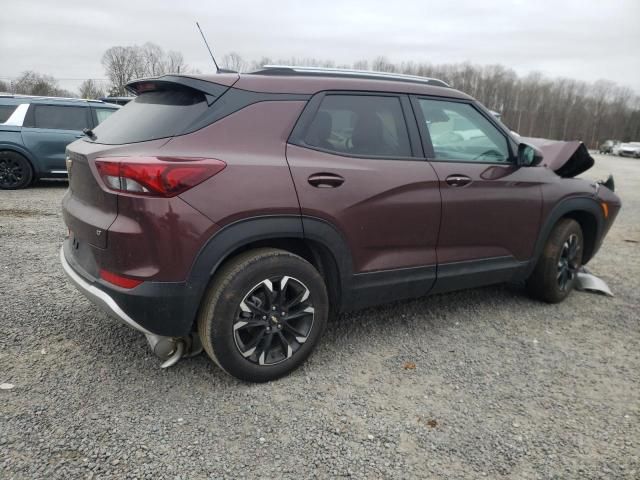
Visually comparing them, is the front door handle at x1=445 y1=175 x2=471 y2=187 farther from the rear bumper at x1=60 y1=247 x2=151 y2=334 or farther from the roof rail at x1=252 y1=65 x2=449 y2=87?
the rear bumper at x1=60 y1=247 x2=151 y2=334

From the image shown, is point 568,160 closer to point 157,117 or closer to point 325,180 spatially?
point 325,180

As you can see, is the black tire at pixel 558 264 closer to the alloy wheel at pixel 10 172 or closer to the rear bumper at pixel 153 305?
the rear bumper at pixel 153 305

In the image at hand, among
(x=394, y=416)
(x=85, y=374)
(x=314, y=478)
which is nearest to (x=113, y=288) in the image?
(x=85, y=374)

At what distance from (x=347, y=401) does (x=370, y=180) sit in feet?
4.26

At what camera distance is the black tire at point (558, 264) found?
4246 mm

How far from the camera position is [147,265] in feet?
8.13

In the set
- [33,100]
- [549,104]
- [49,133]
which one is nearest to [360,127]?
[49,133]

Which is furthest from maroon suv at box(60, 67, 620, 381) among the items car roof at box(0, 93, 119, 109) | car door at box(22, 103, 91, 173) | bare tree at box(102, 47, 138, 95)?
bare tree at box(102, 47, 138, 95)

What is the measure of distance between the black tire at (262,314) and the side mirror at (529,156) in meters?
1.99

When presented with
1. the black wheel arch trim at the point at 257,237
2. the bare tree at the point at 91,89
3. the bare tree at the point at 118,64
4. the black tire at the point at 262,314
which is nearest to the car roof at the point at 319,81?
the black wheel arch trim at the point at 257,237

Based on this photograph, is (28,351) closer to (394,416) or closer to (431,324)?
(394,416)

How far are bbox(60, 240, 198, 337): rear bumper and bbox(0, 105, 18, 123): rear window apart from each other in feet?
27.4

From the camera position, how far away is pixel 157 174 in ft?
7.83

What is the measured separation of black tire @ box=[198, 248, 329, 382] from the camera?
8.71 feet
